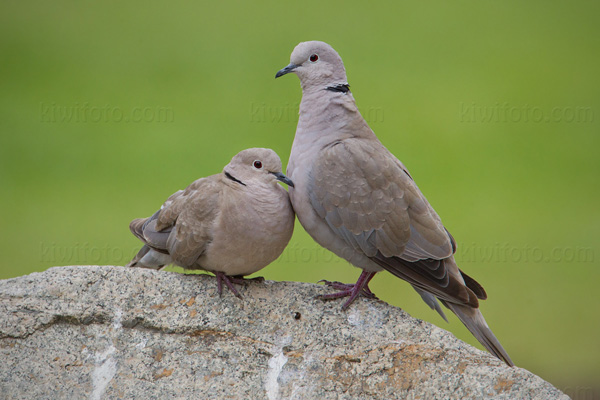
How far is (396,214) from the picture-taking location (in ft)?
10.4

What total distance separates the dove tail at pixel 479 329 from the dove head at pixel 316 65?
1.25m

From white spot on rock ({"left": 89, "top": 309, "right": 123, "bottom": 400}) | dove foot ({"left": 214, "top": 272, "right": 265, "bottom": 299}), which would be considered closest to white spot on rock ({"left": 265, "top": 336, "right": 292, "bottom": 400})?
dove foot ({"left": 214, "top": 272, "right": 265, "bottom": 299})

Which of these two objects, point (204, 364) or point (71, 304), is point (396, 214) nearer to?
point (204, 364)

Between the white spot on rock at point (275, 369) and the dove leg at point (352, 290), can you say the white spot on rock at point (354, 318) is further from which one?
the white spot on rock at point (275, 369)

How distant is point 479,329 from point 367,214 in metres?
0.74

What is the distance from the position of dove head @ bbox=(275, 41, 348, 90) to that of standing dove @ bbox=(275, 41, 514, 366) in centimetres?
1

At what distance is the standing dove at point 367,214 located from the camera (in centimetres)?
310

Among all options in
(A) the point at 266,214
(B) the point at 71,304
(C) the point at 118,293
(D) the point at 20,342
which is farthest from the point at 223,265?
(D) the point at 20,342

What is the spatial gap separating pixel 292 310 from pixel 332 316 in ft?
0.60

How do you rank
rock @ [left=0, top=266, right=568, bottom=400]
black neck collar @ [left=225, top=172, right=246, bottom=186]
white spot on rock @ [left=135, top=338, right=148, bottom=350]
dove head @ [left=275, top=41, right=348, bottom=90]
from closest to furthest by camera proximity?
rock @ [left=0, top=266, right=568, bottom=400] → white spot on rock @ [left=135, top=338, right=148, bottom=350] → black neck collar @ [left=225, top=172, right=246, bottom=186] → dove head @ [left=275, top=41, right=348, bottom=90]

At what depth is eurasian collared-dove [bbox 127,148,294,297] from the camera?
2.95 meters

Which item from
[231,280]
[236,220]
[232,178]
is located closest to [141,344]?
[231,280]

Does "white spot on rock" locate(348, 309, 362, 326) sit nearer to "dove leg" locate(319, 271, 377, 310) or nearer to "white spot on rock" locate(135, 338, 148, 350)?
"dove leg" locate(319, 271, 377, 310)

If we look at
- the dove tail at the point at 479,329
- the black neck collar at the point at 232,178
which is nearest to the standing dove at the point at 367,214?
the dove tail at the point at 479,329
